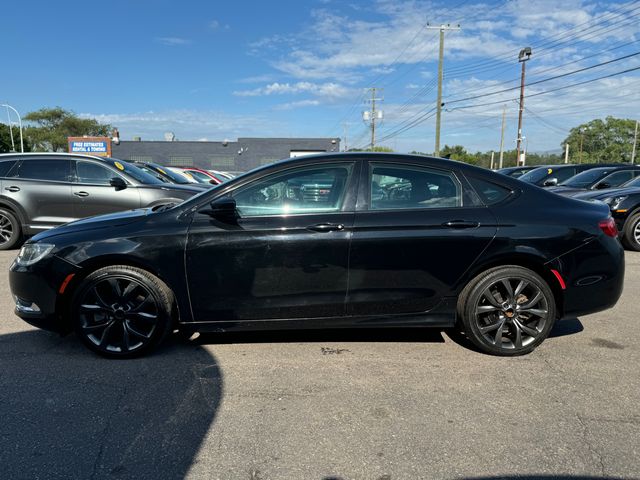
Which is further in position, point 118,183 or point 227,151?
point 227,151

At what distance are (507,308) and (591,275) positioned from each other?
0.75 m

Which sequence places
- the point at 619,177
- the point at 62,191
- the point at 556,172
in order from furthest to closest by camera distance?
the point at 556,172
the point at 619,177
the point at 62,191

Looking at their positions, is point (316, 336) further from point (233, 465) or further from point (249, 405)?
point (233, 465)

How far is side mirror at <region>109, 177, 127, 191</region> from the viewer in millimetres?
7407

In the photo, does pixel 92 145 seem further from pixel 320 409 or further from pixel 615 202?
pixel 320 409

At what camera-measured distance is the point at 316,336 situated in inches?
160

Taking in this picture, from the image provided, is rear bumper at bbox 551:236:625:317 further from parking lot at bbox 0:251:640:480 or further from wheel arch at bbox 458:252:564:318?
parking lot at bbox 0:251:640:480

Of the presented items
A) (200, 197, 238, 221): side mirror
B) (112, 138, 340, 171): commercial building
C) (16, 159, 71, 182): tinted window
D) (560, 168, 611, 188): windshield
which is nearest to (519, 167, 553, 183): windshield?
(560, 168, 611, 188): windshield

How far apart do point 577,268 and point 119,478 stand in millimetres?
3525

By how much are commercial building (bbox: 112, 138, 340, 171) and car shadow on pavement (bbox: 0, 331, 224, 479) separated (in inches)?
1870

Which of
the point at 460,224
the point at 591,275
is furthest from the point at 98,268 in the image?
the point at 591,275

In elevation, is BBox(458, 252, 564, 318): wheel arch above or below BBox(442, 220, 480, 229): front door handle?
below

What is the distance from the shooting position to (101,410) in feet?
Answer: 9.29

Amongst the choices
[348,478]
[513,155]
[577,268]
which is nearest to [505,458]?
[348,478]
